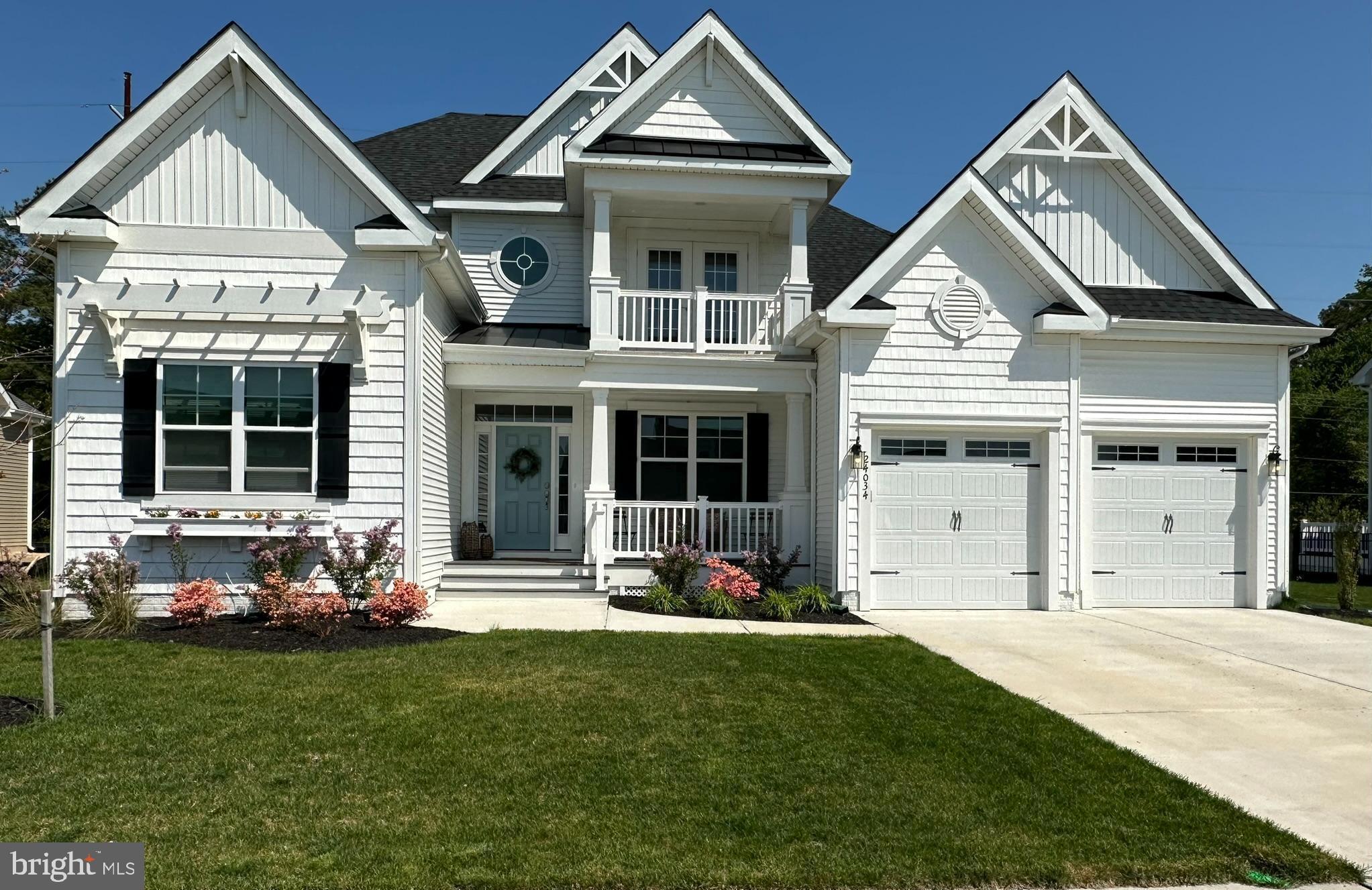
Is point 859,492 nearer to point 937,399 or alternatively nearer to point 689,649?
point 937,399

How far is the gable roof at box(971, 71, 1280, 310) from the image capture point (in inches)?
569

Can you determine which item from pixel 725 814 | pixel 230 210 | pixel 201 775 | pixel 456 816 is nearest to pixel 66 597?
pixel 230 210

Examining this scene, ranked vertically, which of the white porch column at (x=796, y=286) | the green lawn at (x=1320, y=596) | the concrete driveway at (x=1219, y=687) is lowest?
the green lawn at (x=1320, y=596)

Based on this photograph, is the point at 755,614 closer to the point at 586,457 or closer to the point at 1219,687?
the point at 586,457

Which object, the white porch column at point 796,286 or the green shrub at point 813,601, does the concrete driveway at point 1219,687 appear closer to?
the green shrub at point 813,601

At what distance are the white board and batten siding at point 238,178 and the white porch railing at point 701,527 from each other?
5.49m

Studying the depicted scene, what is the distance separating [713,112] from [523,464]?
20.7 feet

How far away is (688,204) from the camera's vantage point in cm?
1542

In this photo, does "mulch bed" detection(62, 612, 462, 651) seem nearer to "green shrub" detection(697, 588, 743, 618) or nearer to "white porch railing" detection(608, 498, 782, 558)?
"green shrub" detection(697, 588, 743, 618)

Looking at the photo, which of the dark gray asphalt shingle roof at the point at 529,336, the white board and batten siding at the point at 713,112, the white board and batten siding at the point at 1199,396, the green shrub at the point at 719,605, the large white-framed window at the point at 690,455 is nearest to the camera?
the green shrub at the point at 719,605

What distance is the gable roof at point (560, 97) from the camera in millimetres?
16781

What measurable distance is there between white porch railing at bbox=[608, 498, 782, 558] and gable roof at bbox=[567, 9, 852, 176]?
5.28 metres

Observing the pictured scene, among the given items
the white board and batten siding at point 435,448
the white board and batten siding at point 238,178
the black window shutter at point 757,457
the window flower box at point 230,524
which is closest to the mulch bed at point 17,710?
the window flower box at point 230,524

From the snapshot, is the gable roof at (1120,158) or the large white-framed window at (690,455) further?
the large white-framed window at (690,455)
